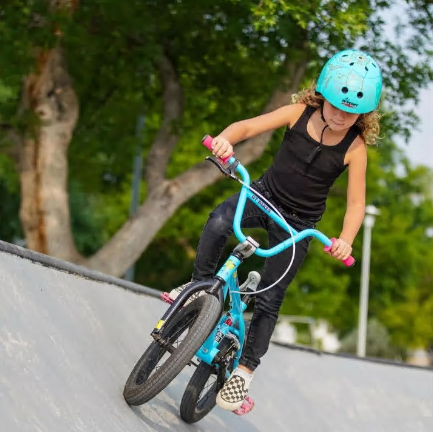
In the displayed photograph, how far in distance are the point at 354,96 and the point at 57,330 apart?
80.2 inches

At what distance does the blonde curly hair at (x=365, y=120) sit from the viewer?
5914mm

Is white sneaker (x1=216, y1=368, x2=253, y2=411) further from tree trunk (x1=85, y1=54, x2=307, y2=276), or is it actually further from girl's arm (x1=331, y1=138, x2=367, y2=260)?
tree trunk (x1=85, y1=54, x2=307, y2=276)

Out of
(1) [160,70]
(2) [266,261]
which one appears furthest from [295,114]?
(1) [160,70]

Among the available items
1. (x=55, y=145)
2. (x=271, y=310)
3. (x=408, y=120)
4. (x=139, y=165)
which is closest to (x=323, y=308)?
(x=139, y=165)

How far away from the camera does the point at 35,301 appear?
5.61 meters

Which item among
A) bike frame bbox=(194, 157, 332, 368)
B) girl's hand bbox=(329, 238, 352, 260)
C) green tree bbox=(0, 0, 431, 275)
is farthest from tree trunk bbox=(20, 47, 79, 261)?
girl's hand bbox=(329, 238, 352, 260)

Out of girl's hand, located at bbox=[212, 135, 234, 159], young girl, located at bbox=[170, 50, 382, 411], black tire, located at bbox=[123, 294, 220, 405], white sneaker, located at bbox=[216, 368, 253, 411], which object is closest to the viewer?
black tire, located at bbox=[123, 294, 220, 405]

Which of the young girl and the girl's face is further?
the young girl

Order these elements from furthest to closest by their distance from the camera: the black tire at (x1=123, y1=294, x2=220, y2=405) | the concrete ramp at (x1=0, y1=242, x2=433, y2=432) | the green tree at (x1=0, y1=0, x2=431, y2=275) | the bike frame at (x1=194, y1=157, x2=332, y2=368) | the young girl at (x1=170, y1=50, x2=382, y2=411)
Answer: the green tree at (x1=0, y1=0, x2=431, y2=275)
the young girl at (x1=170, y1=50, x2=382, y2=411)
the bike frame at (x1=194, y1=157, x2=332, y2=368)
the black tire at (x1=123, y1=294, x2=220, y2=405)
the concrete ramp at (x1=0, y1=242, x2=433, y2=432)

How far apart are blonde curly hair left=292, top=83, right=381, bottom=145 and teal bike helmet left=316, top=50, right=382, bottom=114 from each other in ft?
0.84

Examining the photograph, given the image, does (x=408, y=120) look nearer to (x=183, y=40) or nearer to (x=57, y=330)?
(x=183, y=40)

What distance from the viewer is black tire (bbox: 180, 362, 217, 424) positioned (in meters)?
6.10

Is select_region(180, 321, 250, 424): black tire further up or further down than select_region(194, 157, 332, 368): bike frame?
further down

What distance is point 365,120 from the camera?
5.93 metres
